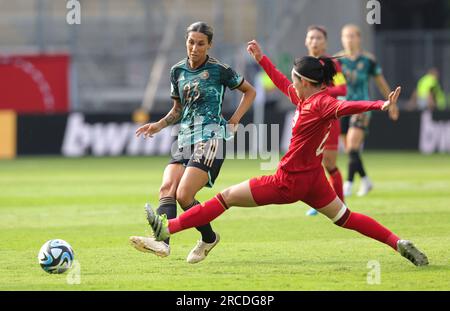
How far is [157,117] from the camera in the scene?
89.9 feet

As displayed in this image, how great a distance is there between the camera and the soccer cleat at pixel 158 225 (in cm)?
916

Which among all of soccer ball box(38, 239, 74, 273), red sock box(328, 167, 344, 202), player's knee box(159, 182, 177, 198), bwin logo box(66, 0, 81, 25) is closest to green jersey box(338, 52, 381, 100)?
red sock box(328, 167, 344, 202)

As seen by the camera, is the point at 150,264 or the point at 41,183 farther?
the point at 41,183

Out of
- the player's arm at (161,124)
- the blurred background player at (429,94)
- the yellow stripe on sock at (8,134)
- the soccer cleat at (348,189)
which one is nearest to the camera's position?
the player's arm at (161,124)

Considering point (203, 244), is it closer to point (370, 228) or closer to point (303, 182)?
point (303, 182)

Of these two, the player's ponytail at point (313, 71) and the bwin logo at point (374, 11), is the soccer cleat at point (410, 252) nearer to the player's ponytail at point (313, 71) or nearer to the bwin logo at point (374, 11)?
the player's ponytail at point (313, 71)

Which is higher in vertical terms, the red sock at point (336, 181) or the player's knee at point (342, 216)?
the player's knee at point (342, 216)

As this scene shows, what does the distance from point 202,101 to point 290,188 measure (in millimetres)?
1395

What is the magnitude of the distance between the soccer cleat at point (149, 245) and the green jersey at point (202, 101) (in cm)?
111

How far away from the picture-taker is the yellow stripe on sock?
2697 cm

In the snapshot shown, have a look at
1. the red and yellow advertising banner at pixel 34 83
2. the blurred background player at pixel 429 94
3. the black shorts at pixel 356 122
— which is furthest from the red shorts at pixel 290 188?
the blurred background player at pixel 429 94

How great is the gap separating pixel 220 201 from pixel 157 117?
1820 cm

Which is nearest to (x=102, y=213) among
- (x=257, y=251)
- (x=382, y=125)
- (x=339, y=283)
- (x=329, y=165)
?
(x=329, y=165)
